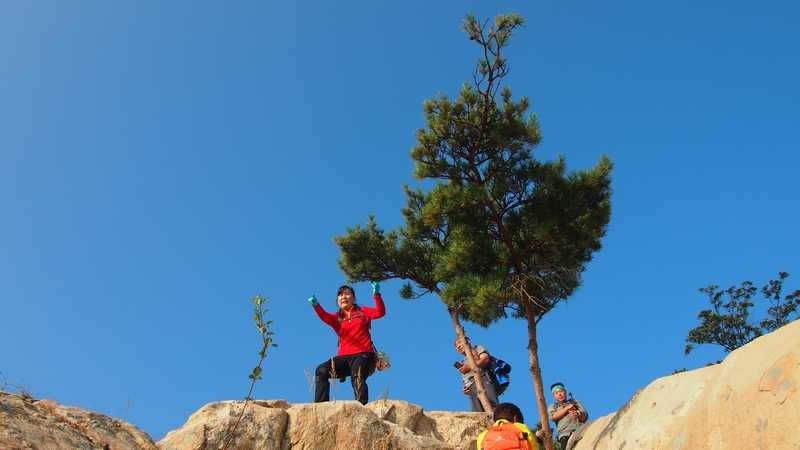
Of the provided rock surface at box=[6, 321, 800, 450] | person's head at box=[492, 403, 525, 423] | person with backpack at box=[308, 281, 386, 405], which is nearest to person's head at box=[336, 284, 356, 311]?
person with backpack at box=[308, 281, 386, 405]

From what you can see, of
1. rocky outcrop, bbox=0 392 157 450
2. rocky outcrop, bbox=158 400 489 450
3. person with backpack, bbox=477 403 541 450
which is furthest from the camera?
rocky outcrop, bbox=158 400 489 450

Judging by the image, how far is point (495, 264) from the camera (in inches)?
424

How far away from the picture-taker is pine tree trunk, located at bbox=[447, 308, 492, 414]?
10.7 m

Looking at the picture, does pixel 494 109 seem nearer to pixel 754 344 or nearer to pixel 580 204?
pixel 580 204

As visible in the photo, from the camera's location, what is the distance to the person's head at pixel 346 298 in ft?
32.5

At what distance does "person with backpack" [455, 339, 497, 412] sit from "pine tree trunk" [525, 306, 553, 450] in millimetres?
1160

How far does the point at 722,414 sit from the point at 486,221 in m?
6.25

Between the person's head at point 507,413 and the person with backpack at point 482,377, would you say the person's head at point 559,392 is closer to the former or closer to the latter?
the person with backpack at point 482,377

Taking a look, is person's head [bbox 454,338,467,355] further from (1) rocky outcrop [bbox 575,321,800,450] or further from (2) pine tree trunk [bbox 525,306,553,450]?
(1) rocky outcrop [bbox 575,321,800,450]

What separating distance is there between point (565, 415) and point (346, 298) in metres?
3.51

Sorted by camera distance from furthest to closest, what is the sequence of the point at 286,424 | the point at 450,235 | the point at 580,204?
the point at 450,235 → the point at 580,204 → the point at 286,424

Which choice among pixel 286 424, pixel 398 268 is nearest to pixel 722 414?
pixel 286 424

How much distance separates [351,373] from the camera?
9.45 meters

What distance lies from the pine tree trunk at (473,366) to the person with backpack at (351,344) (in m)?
2.07
